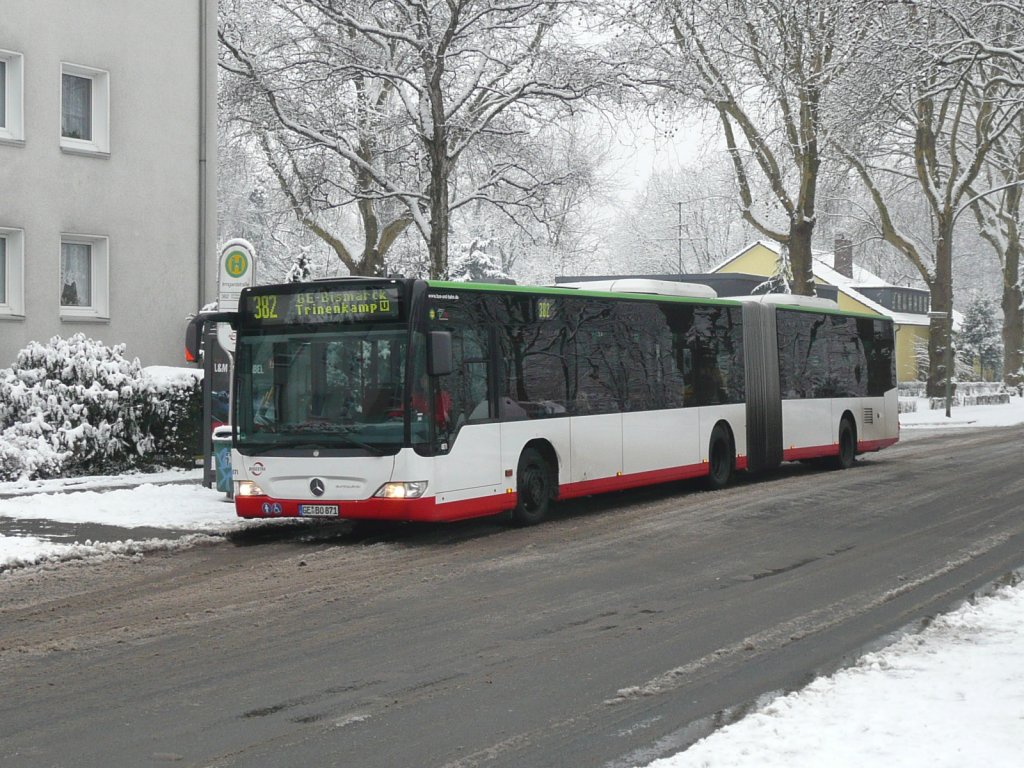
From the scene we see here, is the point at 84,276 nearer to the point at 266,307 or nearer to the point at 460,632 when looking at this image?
the point at 266,307

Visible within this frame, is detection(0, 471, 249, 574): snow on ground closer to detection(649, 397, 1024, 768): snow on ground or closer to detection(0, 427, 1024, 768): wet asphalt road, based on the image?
detection(0, 427, 1024, 768): wet asphalt road

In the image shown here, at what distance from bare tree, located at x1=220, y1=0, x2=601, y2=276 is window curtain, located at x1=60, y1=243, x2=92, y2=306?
603cm

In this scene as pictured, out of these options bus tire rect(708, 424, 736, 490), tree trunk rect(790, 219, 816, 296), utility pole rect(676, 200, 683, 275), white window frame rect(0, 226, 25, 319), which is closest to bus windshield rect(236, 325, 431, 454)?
bus tire rect(708, 424, 736, 490)

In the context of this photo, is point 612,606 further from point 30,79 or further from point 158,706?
point 30,79

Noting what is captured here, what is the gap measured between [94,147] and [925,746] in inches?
840

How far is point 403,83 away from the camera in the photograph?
2828 cm

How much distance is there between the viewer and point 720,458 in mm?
19578

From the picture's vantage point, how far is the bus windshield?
13273 mm

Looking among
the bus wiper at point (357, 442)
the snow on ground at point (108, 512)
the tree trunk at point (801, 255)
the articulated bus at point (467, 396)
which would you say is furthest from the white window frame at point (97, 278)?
the tree trunk at point (801, 255)

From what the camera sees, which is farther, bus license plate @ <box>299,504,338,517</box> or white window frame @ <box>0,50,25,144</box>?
white window frame @ <box>0,50,25,144</box>

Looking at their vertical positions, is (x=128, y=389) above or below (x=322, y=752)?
above

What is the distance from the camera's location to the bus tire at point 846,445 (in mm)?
23328

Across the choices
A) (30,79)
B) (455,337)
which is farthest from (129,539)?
(30,79)

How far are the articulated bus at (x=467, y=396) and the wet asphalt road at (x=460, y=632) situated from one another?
1.88 feet
